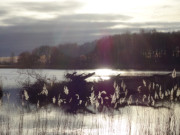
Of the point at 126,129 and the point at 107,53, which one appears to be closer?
the point at 126,129

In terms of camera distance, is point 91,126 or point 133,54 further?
point 133,54

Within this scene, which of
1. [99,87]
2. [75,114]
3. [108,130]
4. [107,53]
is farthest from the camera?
[107,53]

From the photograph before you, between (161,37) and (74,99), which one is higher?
(161,37)

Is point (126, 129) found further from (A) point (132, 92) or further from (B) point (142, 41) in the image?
(B) point (142, 41)

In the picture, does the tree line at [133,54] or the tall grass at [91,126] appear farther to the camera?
the tree line at [133,54]

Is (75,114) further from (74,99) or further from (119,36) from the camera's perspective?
(119,36)

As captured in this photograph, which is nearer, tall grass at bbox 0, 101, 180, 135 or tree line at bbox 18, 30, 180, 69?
tall grass at bbox 0, 101, 180, 135

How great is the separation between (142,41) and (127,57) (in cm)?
528

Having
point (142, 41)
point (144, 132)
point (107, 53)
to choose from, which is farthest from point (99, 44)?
point (144, 132)

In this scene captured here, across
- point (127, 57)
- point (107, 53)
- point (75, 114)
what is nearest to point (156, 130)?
point (75, 114)

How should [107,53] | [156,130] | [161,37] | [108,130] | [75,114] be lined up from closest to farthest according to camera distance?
[156,130], [108,130], [75,114], [161,37], [107,53]

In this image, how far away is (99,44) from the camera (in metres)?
88.6

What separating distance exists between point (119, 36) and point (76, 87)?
6125cm

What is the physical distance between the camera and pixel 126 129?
41.8 ft
